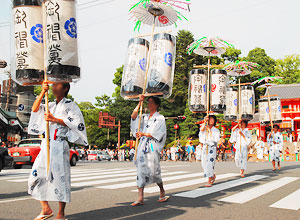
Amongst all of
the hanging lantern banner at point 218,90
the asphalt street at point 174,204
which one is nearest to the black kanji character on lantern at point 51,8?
the asphalt street at point 174,204

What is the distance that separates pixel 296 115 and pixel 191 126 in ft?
47.4

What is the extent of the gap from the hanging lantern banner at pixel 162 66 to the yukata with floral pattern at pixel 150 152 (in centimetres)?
52

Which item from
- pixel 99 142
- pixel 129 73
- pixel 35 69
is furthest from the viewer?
pixel 99 142

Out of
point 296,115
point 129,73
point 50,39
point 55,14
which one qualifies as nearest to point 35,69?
point 50,39

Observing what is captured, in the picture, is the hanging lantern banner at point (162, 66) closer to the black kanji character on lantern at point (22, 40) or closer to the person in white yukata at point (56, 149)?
the person in white yukata at point (56, 149)

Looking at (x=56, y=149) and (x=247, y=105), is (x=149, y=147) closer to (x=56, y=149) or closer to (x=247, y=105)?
(x=56, y=149)

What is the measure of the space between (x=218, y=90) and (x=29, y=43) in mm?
5993

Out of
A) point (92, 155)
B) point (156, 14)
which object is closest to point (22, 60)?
point (156, 14)

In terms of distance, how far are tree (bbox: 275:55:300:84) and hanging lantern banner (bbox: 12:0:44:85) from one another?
50706mm

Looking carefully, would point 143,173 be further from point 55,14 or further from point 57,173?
point 55,14

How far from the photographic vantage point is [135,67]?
5848 mm

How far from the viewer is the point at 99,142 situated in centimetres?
5081

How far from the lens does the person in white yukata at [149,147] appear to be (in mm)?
5395

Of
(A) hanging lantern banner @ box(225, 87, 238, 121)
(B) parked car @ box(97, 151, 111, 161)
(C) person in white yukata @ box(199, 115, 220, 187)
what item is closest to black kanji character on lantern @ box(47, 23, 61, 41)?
(C) person in white yukata @ box(199, 115, 220, 187)
